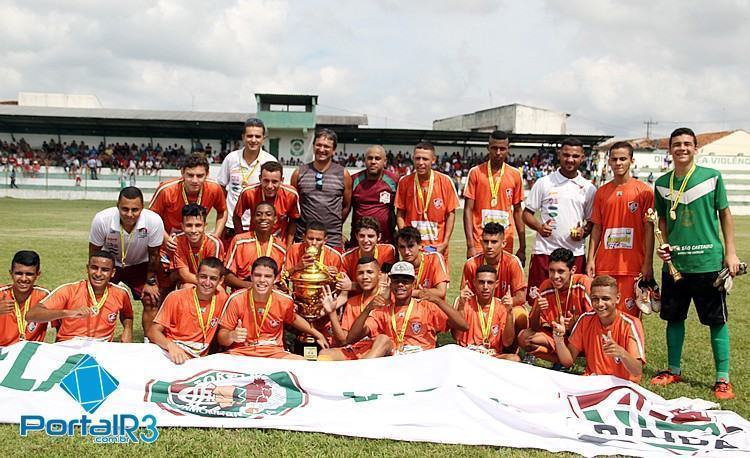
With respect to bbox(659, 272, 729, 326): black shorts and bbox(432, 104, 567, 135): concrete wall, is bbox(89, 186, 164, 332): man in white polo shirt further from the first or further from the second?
bbox(432, 104, 567, 135): concrete wall

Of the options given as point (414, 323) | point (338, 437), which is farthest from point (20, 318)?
point (414, 323)

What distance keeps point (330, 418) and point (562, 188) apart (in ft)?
11.4

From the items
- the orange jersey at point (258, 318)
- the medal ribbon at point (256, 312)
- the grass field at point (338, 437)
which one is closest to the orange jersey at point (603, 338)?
the grass field at point (338, 437)

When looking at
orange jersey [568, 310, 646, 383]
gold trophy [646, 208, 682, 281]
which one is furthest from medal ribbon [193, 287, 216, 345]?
gold trophy [646, 208, 682, 281]

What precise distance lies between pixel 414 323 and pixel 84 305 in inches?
115

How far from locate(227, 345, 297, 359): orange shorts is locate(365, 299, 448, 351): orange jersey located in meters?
0.78

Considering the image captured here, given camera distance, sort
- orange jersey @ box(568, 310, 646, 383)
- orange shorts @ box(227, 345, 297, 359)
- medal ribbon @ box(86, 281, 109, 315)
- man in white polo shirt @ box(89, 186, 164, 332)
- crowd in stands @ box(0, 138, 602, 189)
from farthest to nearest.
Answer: crowd in stands @ box(0, 138, 602, 189)
man in white polo shirt @ box(89, 186, 164, 332)
medal ribbon @ box(86, 281, 109, 315)
orange shorts @ box(227, 345, 297, 359)
orange jersey @ box(568, 310, 646, 383)

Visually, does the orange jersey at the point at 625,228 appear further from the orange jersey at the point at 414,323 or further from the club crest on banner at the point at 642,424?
the orange jersey at the point at 414,323

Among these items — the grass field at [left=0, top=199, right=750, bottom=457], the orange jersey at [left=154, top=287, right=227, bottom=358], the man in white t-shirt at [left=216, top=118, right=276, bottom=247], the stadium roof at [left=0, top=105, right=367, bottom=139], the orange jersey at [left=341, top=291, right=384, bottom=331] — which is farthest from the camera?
the stadium roof at [left=0, top=105, right=367, bottom=139]

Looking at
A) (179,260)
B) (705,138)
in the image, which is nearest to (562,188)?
(179,260)

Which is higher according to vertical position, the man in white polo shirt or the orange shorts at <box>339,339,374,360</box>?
the man in white polo shirt

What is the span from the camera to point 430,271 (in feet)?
19.1

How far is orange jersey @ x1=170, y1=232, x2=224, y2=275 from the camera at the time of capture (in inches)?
230

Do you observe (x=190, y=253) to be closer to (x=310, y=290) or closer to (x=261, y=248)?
(x=261, y=248)
